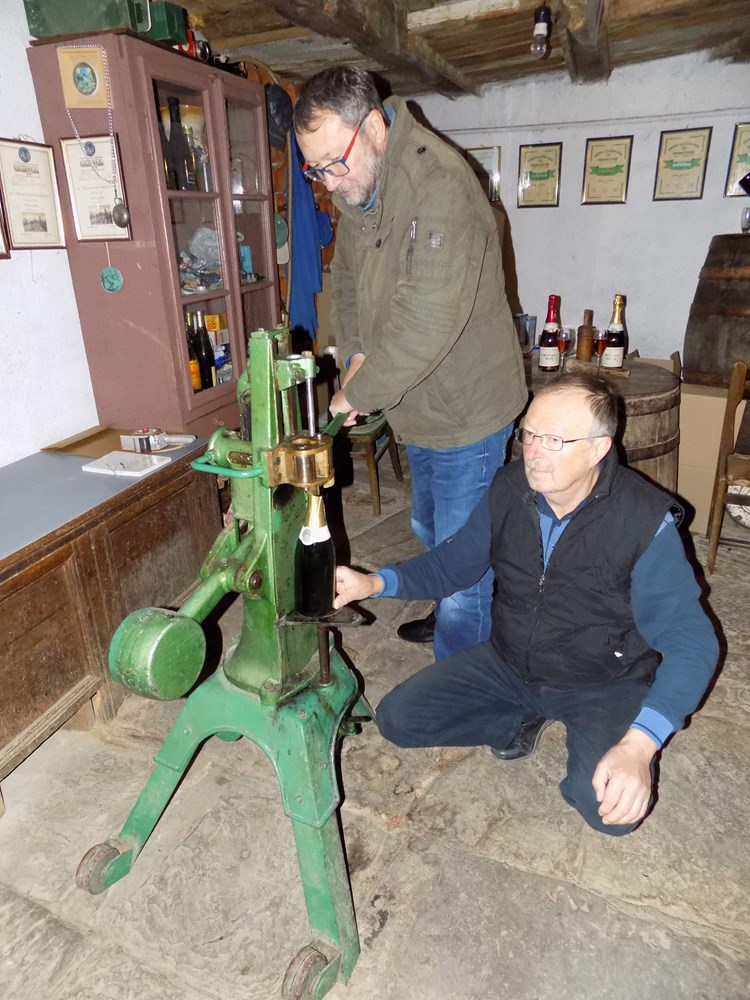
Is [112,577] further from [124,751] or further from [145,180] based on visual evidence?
[145,180]

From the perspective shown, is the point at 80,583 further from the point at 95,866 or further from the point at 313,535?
the point at 313,535

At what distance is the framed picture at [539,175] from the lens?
4715 millimetres

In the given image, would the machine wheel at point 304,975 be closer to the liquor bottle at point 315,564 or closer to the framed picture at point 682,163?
the liquor bottle at point 315,564

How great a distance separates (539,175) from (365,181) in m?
3.58

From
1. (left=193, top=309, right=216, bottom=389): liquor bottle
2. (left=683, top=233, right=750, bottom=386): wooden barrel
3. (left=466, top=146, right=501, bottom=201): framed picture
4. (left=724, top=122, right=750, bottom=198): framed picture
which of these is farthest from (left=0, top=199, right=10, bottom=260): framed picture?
(left=724, top=122, right=750, bottom=198): framed picture

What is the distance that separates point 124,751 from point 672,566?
71.2 inches

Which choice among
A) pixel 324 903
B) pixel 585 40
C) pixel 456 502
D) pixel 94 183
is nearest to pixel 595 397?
pixel 456 502

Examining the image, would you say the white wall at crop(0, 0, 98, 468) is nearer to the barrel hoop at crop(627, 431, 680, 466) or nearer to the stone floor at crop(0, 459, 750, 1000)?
the stone floor at crop(0, 459, 750, 1000)

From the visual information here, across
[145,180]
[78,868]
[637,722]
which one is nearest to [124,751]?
[78,868]

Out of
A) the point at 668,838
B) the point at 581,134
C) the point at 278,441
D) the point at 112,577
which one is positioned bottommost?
the point at 668,838

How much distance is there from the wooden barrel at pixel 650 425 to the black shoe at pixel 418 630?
1.05 meters

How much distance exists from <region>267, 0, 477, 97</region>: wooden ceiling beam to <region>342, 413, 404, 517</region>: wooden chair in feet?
5.70

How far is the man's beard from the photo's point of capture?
174cm

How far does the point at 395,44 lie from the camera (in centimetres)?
332
